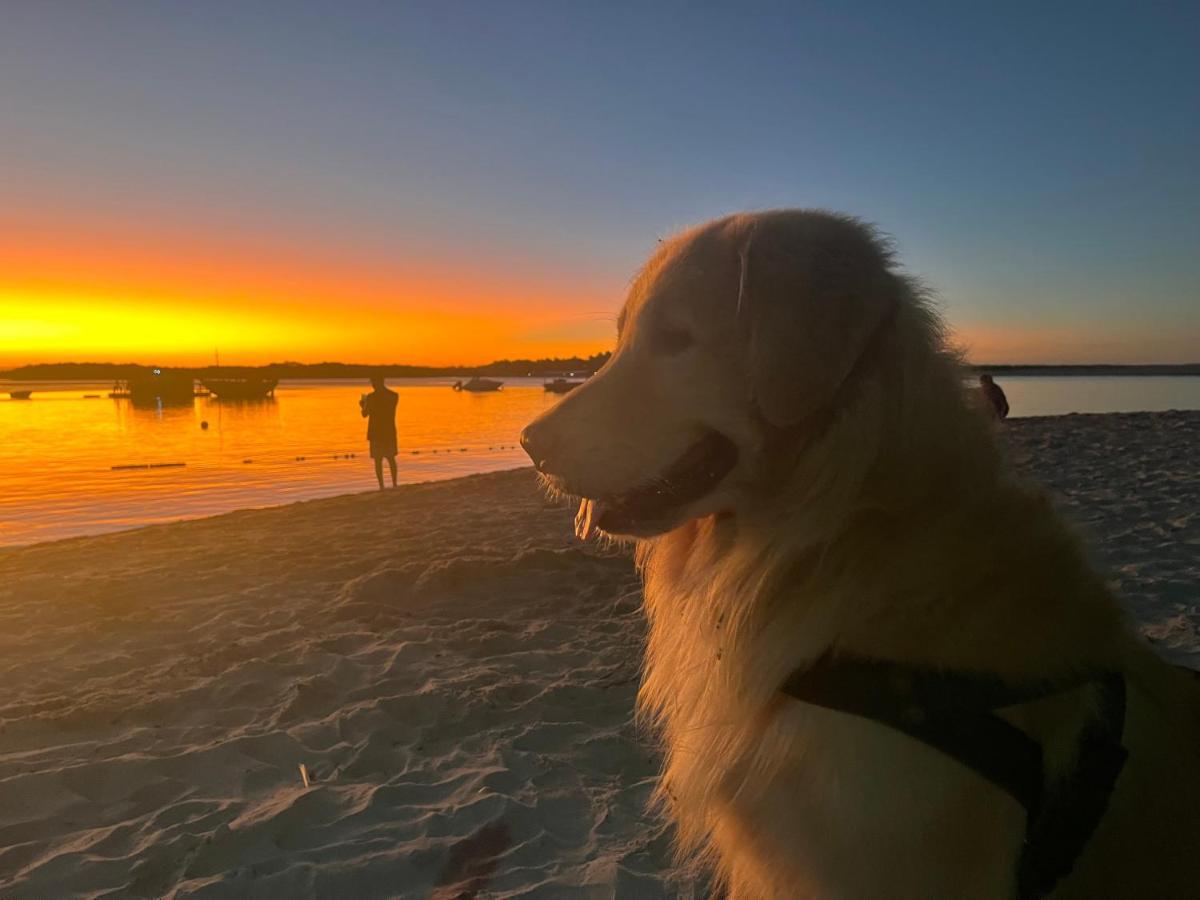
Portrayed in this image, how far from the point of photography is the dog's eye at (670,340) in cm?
221

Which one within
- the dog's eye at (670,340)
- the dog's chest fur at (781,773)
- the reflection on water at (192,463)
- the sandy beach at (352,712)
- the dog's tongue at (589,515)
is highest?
the dog's eye at (670,340)

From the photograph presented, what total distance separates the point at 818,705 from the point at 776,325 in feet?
3.09

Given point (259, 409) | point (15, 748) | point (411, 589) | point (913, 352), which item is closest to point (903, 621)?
point (913, 352)

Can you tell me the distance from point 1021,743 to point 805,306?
1107mm

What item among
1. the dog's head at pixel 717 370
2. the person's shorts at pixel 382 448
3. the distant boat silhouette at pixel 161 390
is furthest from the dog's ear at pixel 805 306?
the distant boat silhouette at pixel 161 390

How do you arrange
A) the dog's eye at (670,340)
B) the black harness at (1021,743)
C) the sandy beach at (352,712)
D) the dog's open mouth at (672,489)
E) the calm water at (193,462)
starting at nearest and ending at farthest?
the black harness at (1021,743) → the dog's open mouth at (672,489) → the dog's eye at (670,340) → the sandy beach at (352,712) → the calm water at (193,462)

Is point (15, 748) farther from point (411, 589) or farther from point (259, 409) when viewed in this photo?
point (259, 409)

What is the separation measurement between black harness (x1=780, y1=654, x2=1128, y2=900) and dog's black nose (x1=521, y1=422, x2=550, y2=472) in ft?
3.45

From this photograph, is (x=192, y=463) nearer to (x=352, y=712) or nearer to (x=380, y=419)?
(x=380, y=419)

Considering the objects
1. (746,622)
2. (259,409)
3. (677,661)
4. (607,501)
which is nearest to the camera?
(746,622)

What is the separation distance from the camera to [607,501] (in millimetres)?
2199

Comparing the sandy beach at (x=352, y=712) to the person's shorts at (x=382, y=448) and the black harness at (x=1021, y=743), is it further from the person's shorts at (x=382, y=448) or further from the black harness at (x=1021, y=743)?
the person's shorts at (x=382, y=448)

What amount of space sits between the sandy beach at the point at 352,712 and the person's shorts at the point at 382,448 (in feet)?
21.7

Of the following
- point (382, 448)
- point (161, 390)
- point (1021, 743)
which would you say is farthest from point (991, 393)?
point (161, 390)
